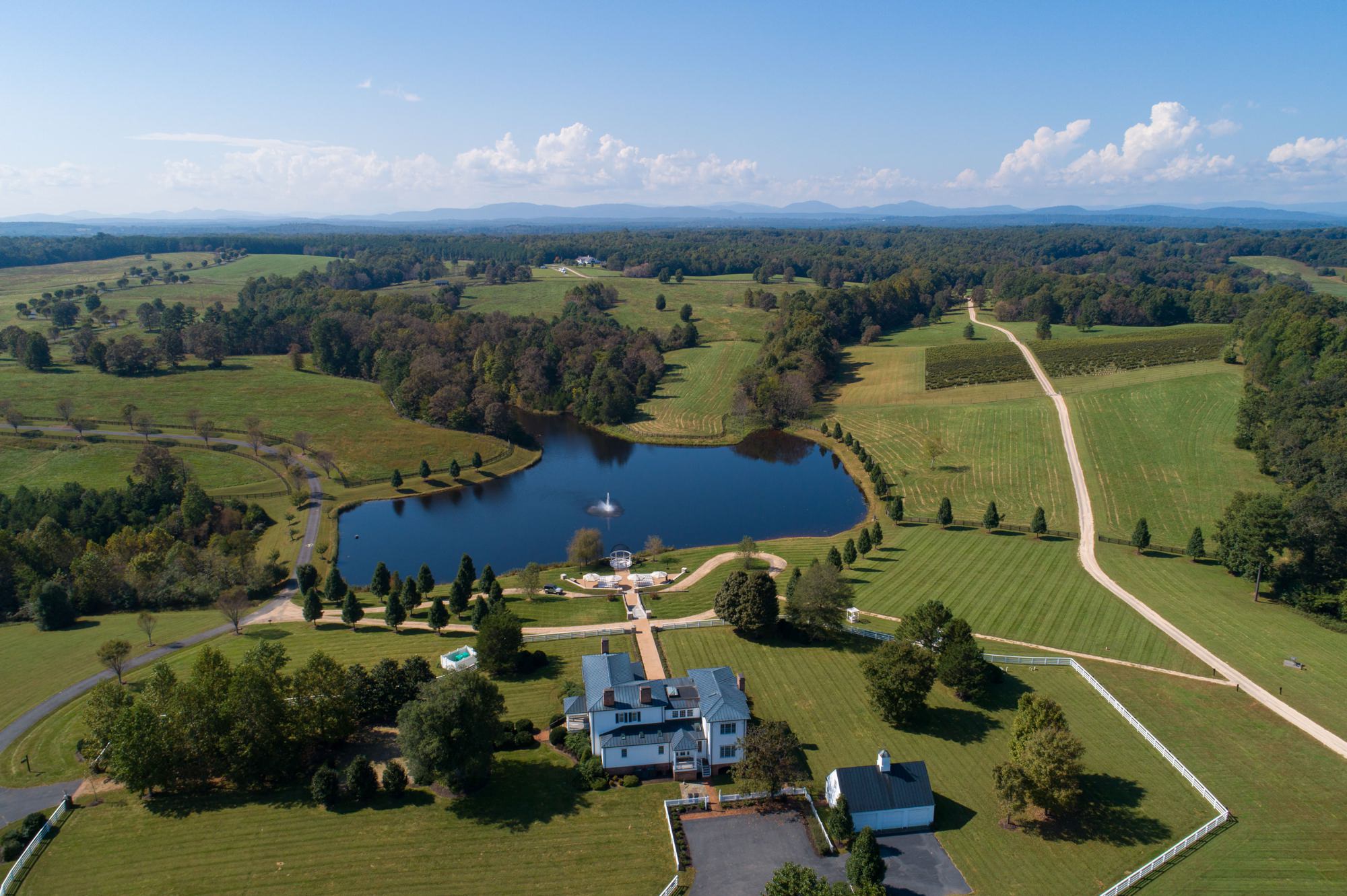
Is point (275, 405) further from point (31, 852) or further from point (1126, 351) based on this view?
point (1126, 351)

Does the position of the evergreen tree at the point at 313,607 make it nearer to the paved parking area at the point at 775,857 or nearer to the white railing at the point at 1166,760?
the paved parking area at the point at 775,857

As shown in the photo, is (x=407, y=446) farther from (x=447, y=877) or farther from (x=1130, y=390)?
(x=1130, y=390)

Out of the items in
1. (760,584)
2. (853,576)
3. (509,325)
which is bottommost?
(853,576)

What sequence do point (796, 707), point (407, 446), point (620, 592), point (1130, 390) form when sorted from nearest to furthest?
point (796, 707) → point (620, 592) → point (407, 446) → point (1130, 390)

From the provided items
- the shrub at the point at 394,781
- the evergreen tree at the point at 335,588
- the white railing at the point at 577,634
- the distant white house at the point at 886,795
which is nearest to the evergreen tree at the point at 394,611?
the evergreen tree at the point at 335,588

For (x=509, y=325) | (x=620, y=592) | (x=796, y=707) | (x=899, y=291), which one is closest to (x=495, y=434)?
(x=509, y=325)

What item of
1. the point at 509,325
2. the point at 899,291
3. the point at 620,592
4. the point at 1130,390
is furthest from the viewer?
the point at 899,291

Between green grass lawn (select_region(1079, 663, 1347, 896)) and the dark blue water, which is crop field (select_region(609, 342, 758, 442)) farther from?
green grass lawn (select_region(1079, 663, 1347, 896))
